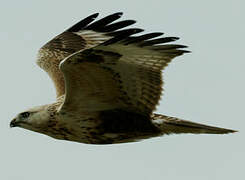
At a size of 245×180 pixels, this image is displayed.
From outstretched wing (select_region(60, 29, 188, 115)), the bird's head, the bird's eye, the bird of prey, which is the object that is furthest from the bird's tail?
the bird's eye

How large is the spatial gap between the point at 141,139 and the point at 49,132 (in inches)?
48.7

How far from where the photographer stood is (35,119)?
27.9 ft

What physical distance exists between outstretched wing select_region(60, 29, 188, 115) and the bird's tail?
0.75 ft

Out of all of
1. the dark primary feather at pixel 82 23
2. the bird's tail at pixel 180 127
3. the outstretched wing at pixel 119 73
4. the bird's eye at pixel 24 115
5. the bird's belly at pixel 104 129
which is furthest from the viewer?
the dark primary feather at pixel 82 23

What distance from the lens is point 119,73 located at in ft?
25.8

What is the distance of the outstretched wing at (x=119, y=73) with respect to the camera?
750 cm

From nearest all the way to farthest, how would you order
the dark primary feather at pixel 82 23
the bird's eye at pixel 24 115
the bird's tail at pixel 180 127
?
the bird's tail at pixel 180 127, the bird's eye at pixel 24 115, the dark primary feather at pixel 82 23

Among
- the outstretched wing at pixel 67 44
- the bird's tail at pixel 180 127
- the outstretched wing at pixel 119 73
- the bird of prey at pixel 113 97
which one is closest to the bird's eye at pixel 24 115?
the bird of prey at pixel 113 97

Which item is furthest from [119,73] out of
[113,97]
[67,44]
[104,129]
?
[67,44]

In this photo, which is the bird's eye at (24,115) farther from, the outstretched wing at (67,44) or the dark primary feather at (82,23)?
the dark primary feather at (82,23)

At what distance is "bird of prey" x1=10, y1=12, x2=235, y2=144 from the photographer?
7.61 metres

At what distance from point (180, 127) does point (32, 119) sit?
78.2 inches

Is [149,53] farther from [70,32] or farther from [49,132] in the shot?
[70,32]

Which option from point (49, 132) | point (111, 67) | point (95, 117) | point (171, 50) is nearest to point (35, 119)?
point (49, 132)
